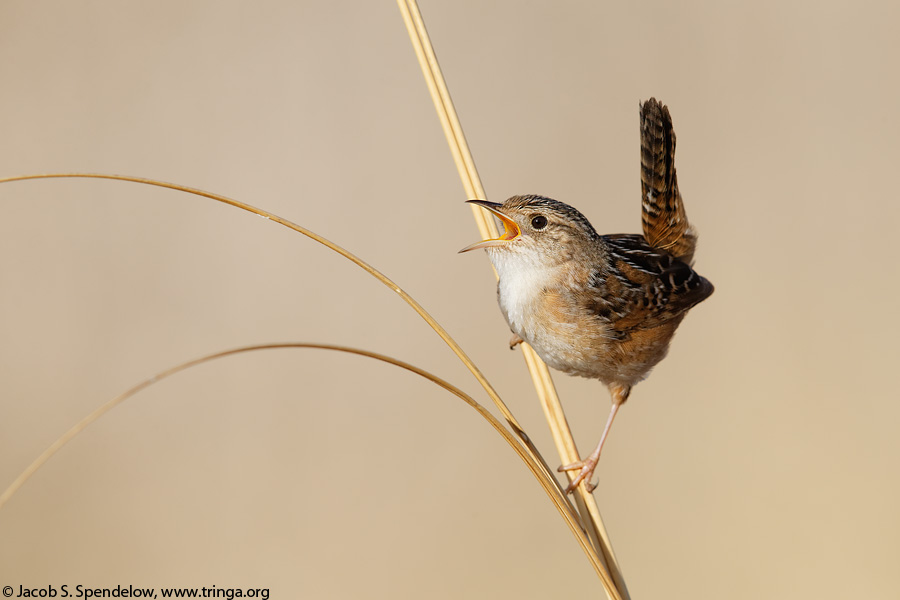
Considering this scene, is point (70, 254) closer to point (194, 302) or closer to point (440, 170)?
point (194, 302)

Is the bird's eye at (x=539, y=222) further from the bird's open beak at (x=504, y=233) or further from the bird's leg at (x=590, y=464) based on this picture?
the bird's leg at (x=590, y=464)

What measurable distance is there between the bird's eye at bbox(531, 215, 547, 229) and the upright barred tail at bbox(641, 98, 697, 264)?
1.42 feet

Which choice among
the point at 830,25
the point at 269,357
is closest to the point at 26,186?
the point at 269,357

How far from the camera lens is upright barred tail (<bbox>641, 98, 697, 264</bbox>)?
7.29 feet

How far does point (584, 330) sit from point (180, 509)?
116 inches

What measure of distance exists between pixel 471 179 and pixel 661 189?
861 millimetres

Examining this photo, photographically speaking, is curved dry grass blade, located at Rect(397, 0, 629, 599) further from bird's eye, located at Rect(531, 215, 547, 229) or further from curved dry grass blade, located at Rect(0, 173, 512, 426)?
curved dry grass blade, located at Rect(0, 173, 512, 426)

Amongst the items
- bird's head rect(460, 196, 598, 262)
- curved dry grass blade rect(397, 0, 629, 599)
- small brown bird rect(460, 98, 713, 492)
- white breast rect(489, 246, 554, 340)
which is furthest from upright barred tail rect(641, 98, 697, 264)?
curved dry grass blade rect(397, 0, 629, 599)

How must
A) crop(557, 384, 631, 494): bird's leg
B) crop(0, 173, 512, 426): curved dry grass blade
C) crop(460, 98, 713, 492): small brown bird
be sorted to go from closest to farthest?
crop(0, 173, 512, 426): curved dry grass blade → crop(557, 384, 631, 494): bird's leg → crop(460, 98, 713, 492): small brown bird

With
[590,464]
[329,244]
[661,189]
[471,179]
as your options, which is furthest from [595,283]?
[329,244]

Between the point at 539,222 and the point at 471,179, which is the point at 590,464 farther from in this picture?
the point at 471,179

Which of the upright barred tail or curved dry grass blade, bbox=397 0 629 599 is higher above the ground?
the upright barred tail

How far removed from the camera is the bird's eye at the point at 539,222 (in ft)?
7.01

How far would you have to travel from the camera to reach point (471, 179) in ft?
5.79
